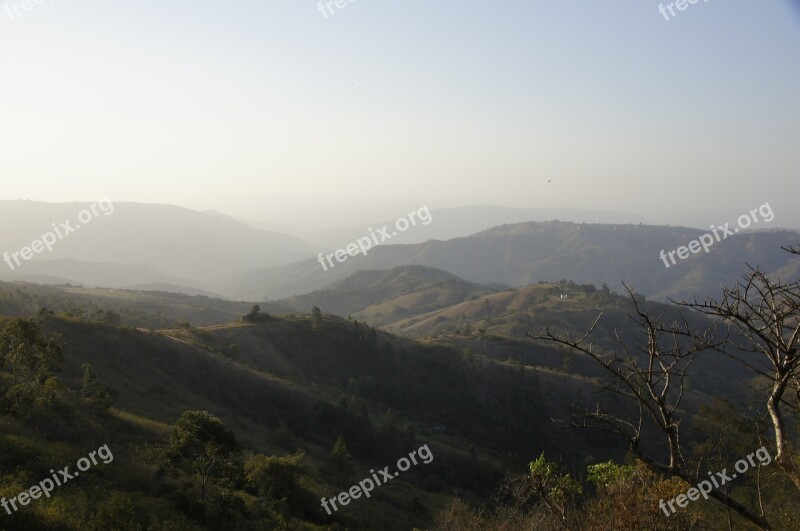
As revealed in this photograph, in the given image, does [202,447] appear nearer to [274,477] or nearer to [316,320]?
[274,477]

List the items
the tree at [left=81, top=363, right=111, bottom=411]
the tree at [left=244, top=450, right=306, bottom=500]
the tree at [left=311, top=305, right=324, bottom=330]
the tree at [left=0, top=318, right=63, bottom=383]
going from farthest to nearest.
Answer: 1. the tree at [left=311, top=305, right=324, bottom=330]
2. the tree at [left=81, top=363, right=111, bottom=411]
3. the tree at [left=0, top=318, right=63, bottom=383]
4. the tree at [left=244, top=450, right=306, bottom=500]

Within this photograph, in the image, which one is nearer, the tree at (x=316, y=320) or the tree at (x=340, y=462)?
the tree at (x=340, y=462)

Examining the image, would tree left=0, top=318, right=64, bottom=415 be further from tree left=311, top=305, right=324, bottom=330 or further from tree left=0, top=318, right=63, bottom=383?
tree left=311, top=305, right=324, bottom=330

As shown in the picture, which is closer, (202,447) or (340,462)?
(202,447)

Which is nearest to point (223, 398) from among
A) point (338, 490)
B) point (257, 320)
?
point (338, 490)

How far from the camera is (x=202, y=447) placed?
17594mm

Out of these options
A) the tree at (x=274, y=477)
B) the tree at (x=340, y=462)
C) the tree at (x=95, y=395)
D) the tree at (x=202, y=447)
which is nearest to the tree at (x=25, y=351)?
the tree at (x=95, y=395)

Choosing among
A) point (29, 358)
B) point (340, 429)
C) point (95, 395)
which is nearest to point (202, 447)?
point (29, 358)

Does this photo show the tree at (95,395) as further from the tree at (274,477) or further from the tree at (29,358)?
the tree at (274,477)

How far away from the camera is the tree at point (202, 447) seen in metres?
17.4

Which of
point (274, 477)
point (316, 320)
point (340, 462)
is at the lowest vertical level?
point (340, 462)

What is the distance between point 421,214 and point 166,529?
9036 cm

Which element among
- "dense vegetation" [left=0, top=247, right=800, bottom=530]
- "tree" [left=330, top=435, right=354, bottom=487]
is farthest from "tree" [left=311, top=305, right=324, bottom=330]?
"tree" [left=330, top=435, right=354, bottom=487]

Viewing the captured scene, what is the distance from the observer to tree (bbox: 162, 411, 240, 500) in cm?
1739
